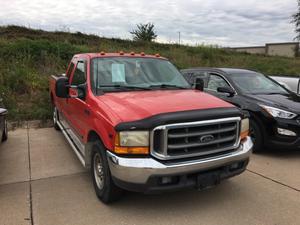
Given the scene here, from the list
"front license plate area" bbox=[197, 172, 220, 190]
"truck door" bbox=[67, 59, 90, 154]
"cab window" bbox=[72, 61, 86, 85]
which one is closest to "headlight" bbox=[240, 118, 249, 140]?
"front license plate area" bbox=[197, 172, 220, 190]

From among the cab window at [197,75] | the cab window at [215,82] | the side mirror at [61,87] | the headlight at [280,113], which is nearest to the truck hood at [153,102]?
the side mirror at [61,87]

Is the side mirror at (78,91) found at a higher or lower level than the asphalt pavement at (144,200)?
higher

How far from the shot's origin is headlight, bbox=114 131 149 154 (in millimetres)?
3514

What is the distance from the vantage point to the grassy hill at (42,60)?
9883mm

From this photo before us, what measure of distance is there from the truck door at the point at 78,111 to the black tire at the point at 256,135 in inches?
129

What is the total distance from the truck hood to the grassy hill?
18.3 ft

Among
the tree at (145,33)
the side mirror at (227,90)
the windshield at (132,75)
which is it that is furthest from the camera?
the tree at (145,33)

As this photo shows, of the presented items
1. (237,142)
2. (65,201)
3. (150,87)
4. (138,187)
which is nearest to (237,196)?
(237,142)

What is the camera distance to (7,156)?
6.27 metres

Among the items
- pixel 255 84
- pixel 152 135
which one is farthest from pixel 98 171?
pixel 255 84

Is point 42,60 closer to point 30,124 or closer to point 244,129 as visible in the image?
point 30,124

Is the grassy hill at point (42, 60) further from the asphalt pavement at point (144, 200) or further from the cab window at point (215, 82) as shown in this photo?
the cab window at point (215, 82)

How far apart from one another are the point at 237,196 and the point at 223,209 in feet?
1.57

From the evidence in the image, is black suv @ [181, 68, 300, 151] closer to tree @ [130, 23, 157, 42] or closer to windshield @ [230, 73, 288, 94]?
windshield @ [230, 73, 288, 94]
